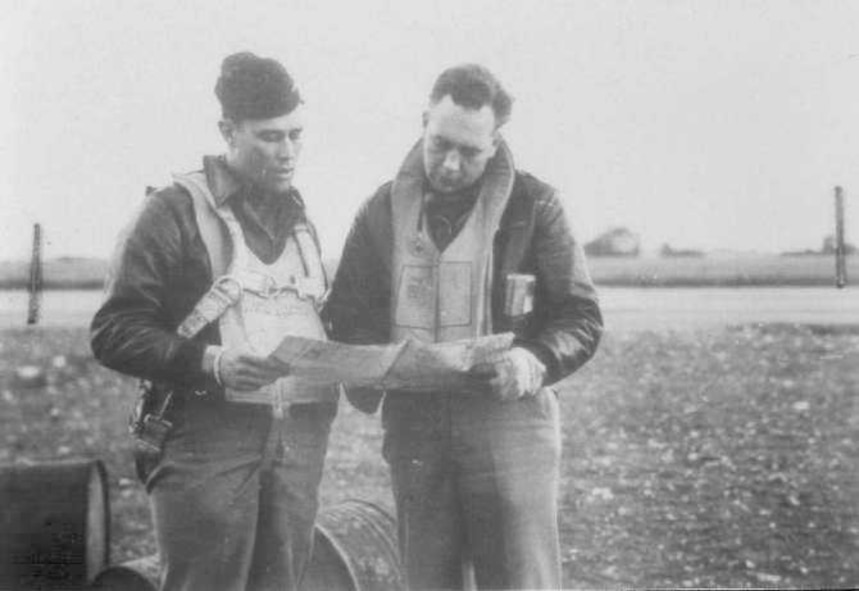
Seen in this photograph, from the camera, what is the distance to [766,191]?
98.5 inches

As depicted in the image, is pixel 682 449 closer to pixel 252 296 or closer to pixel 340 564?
pixel 340 564

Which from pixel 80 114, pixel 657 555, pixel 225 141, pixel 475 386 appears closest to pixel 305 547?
pixel 475 386

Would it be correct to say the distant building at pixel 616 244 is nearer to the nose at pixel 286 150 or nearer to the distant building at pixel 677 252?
the distant building at pixel 677 252

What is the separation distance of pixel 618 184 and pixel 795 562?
1.01 metres

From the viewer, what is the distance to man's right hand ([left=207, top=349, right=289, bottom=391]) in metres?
1.86

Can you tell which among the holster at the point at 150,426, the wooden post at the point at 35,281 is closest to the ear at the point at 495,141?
the holster at the point at 150,426

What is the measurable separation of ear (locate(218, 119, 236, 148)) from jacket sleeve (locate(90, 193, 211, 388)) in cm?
19

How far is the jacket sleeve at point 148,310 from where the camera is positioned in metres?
1.86

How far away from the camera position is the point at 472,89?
78.7 inches

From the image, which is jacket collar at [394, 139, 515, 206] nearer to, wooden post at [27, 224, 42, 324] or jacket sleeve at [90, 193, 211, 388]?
jacket sleeve at [90, 193, 211, 388]

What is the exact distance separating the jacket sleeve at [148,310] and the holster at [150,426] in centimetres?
5

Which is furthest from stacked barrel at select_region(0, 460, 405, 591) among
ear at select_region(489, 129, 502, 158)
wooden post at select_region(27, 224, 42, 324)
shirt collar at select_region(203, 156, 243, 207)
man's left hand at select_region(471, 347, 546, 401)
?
ear at select_region(489, 129, 502, 158)

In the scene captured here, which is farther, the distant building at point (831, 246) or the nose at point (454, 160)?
the distant building at point (831, 246)

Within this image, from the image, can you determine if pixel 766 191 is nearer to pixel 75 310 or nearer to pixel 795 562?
pixel 795 562
